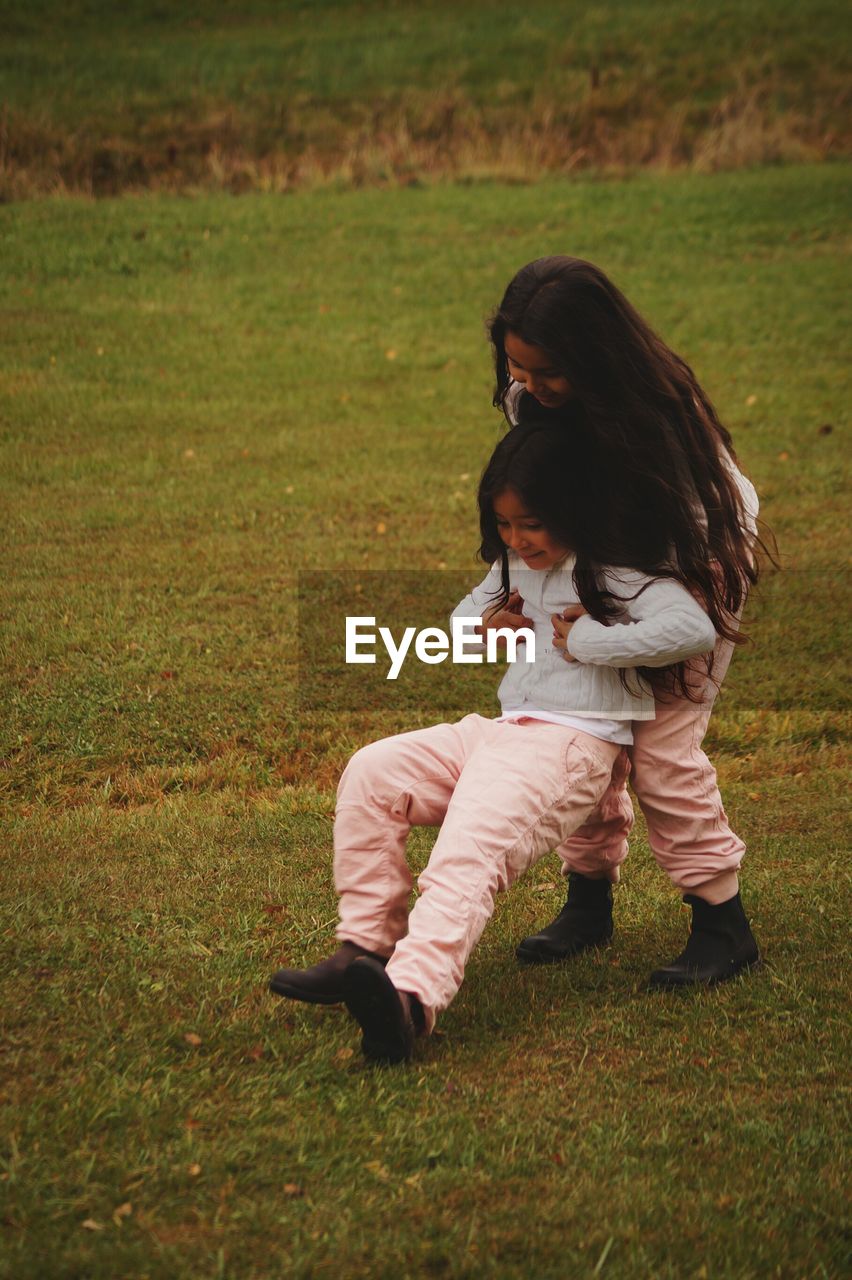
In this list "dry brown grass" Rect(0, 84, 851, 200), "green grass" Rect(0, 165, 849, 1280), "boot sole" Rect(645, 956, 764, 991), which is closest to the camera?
"green grass" Rect(0, 165, 849, 1280)

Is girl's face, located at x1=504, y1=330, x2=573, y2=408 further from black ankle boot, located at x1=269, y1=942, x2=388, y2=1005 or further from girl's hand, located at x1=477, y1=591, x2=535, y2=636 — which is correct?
black ankle boot, located at x1=269, y1=942, x2=388, y2=1005

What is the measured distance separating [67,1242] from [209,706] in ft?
12.1

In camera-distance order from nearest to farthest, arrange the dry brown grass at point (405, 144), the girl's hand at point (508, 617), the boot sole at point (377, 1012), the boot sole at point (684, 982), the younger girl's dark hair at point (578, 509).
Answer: the boot sole at point (377, 1012) < the younger girl's dark hair at point (578, 509) < the girl's hand at point (508, 617) < the boot sole at point (684, 982) < the dry brown grass at point (405, 144)

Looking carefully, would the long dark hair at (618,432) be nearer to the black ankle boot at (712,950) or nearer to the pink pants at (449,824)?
the pink pants at (449,824)

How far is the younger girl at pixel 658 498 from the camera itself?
3.43m

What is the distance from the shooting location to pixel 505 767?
3307mm

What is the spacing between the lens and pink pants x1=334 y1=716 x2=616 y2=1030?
3.11 m

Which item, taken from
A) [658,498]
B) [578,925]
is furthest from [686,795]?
[658,498]

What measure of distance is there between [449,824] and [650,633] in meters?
0.66

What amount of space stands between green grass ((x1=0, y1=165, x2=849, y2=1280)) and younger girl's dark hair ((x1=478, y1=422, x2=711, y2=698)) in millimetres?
1125

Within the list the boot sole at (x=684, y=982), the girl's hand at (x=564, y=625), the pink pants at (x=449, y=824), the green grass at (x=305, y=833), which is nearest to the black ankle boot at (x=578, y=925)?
the green grass at (x=305, y=833)

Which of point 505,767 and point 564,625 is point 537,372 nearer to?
point 564,625

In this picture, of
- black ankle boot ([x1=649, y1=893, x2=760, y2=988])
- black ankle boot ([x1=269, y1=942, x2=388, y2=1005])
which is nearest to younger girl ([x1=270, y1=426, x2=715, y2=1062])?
black ankle boot ([x1=269, y1=942, x2=388, y2=1005])

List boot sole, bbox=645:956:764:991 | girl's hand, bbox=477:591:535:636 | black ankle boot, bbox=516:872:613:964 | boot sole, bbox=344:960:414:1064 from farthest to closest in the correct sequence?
1. black ankle boot, bbox=516:872:613:964
2. boot sole, bbox=645:956:764:991
3. girl's hand, bbox=477:591:535:636
4. boot sole, bbox=344:960:414:1064
